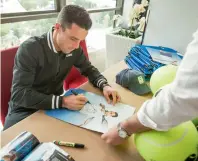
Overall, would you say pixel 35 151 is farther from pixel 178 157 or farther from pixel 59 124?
pixel 178 157

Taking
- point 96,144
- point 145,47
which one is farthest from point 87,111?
Result: point 145,47

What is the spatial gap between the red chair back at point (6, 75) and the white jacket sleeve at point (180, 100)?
0.83 m

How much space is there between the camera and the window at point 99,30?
250 centimetres

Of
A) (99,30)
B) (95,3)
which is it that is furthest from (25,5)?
(99,30)

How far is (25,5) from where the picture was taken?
5.37 feet

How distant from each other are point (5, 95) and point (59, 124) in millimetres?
505

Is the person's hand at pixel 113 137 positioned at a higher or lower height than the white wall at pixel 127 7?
lower

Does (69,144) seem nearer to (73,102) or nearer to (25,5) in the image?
(73,102)

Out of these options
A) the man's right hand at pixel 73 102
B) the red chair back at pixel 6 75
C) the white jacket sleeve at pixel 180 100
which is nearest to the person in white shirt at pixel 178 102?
the white jacket sleeve at pixel 180 100

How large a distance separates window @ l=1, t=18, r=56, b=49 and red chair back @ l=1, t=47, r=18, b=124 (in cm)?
61

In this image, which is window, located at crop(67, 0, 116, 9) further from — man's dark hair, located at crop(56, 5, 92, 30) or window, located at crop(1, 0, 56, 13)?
man's dark hair, located at crop(56, 5, 92, 30)

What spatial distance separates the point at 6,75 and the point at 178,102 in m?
0.93

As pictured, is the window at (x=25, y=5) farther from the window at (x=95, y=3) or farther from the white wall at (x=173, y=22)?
the white wall at (x=173, y=22)

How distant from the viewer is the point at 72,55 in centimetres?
117
